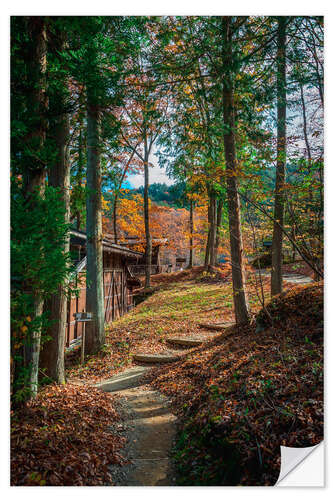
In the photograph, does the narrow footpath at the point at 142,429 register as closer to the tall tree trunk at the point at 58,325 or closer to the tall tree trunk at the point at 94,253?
the tall tree trunk at the point at 58,325

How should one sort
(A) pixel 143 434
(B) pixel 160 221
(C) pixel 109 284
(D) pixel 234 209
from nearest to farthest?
(A) pixel 143 434
(D) pixel 234 209
(C) pixel 109 284
(B) pixel 160 221

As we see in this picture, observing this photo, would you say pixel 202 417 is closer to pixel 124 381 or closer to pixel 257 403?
pixel 257 403

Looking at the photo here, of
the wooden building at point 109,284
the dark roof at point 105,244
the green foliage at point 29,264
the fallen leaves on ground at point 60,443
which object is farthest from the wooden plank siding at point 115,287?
the green foliage at point 29,264

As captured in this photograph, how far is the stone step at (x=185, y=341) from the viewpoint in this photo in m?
7.02

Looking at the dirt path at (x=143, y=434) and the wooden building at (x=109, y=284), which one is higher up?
the wooden building at (x=109, y=284)

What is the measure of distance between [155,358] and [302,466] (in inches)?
170

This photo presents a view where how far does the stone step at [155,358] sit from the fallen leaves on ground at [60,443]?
9.70 ft

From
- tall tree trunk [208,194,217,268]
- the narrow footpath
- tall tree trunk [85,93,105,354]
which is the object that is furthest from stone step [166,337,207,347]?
tall tree trunk [208,194,217,268]

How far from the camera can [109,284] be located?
41.8 ft

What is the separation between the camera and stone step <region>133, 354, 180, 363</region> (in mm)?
6359

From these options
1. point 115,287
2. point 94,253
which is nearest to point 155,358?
point 94,253
